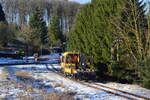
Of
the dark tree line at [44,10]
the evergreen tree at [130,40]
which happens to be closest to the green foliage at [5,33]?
the dark tree line at [44,10]

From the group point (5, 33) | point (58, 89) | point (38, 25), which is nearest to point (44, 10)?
point (38, 25)

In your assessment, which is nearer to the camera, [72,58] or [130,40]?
[130,40]

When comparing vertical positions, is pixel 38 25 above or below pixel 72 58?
above

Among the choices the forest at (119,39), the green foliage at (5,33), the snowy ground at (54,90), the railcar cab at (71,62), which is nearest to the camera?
the snowy ground at (54,90)

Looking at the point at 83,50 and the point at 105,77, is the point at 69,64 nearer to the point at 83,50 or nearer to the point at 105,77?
the point at 105,77

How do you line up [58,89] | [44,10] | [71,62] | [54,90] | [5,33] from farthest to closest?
[44,10]
[5,33]
[71,62]
[58,89]
[54,90]

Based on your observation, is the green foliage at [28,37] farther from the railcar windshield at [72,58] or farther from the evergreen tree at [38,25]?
the railcar windshield at [72,58]

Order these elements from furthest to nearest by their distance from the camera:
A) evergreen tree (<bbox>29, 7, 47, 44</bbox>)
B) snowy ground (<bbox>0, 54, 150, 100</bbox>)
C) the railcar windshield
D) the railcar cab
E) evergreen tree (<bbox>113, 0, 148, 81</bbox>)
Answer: evergreen tree (<bbox>29, 7, 47, 44</bbox>), the railcar windshield, the railcar cab, evergreen tree (<bbox>113, 0, 148, 81</bbox>), snowy ground (<bbox>0, 54, 150, 100</bbox>)

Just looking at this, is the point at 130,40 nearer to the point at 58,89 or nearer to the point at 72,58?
A: the point at 58,89

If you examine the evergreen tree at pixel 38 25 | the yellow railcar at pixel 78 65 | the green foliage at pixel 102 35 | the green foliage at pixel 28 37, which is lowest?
the yellow railcar at pixel 78 65

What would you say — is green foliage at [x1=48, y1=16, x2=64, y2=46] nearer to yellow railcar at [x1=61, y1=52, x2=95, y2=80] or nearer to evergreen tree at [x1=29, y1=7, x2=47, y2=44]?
evergreen tree at [x1=29, y1=7, x2=47, y2=44]

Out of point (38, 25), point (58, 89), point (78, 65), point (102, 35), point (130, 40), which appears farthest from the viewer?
point (38, 25)

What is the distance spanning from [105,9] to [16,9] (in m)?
82.0

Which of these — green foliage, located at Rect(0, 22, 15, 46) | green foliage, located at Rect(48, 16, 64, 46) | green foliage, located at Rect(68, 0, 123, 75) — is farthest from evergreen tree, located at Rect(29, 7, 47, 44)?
green foliage, located at Rect(68, 0, 123, 75)
